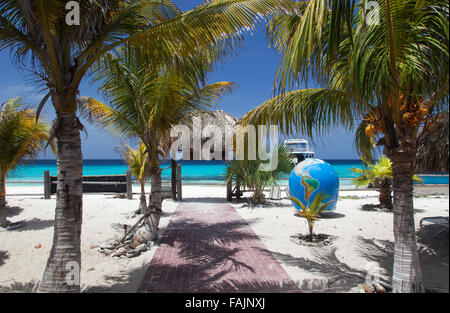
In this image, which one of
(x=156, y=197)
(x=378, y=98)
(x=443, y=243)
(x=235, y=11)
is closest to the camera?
(x=443, y=243)

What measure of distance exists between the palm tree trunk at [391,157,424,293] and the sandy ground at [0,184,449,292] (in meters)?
0.14

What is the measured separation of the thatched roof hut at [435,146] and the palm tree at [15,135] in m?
8.04

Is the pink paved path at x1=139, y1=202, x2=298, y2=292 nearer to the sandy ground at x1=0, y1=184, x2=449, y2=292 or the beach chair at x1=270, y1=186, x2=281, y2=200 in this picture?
the sandy ground at x1=0, y1=184, x2=449, y2=292

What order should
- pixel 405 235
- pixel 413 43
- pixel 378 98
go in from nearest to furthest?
pixel 413 43 → pixel 378 98 → pixel 405 235

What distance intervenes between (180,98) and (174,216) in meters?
4.97

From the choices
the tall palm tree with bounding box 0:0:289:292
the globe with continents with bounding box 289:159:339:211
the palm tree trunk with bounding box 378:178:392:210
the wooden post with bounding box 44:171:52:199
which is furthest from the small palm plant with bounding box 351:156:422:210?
the wooden post with bounding box 44:171:52:199

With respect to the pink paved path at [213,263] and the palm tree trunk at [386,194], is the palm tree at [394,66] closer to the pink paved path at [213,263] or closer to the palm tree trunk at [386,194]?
the pink paved path at [213,263]

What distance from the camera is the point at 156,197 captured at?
6.40 meters

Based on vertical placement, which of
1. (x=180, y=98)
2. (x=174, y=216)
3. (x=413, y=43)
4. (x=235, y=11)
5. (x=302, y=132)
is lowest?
(x=174, y=216)

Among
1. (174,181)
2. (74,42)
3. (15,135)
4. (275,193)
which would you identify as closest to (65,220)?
(74,42)

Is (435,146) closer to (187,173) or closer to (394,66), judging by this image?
(394,66)

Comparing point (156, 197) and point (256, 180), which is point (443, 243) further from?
point (256, 180)

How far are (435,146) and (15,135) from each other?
8888mm

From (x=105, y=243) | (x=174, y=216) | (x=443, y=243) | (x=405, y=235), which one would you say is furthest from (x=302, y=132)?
(x=174, y=216)
